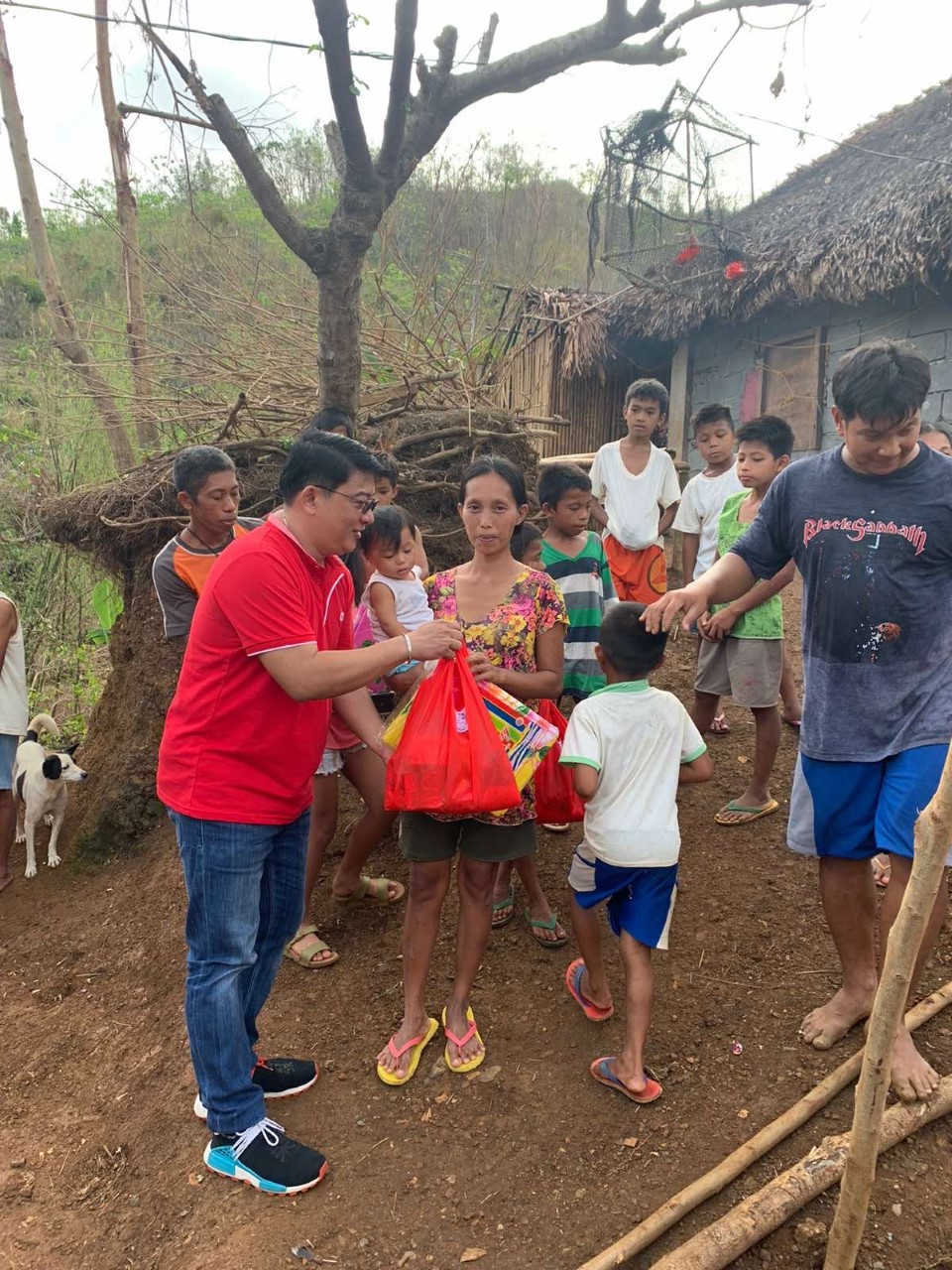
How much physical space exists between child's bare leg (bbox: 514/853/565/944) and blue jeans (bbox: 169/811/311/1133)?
114cm

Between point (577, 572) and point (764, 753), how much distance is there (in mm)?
1267

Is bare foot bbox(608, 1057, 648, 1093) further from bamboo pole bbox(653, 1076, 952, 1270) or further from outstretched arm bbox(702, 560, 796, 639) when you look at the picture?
outstretched arm bbox(702, 560, 796, 639)

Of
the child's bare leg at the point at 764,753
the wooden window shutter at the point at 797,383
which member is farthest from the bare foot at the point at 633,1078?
the wooden window shutter at the point at 797,383

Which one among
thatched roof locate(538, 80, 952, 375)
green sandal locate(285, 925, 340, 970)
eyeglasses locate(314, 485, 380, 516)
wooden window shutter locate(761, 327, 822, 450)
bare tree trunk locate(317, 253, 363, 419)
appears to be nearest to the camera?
eyeglasses locate(314, 485, 380, 516)

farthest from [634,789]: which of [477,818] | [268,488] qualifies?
[268,488]

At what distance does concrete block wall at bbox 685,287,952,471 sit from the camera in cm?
780

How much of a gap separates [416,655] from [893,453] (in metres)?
1.38

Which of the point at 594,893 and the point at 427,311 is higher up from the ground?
the point at 427,311

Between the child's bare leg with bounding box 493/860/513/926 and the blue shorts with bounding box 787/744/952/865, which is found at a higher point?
the blue shorts with bounding box 787/744/952/865

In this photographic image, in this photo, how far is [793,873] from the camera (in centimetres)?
337

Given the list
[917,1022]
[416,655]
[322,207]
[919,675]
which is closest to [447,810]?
[416,655]

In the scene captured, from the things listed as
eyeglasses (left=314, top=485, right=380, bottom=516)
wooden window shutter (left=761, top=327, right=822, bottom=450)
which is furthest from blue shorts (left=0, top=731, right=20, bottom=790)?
wooden window shutter (left=761, top=327, right=822, bottom=450)

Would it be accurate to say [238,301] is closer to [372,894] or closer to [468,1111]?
[372,894]

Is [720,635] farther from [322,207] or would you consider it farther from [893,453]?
[322,207]
